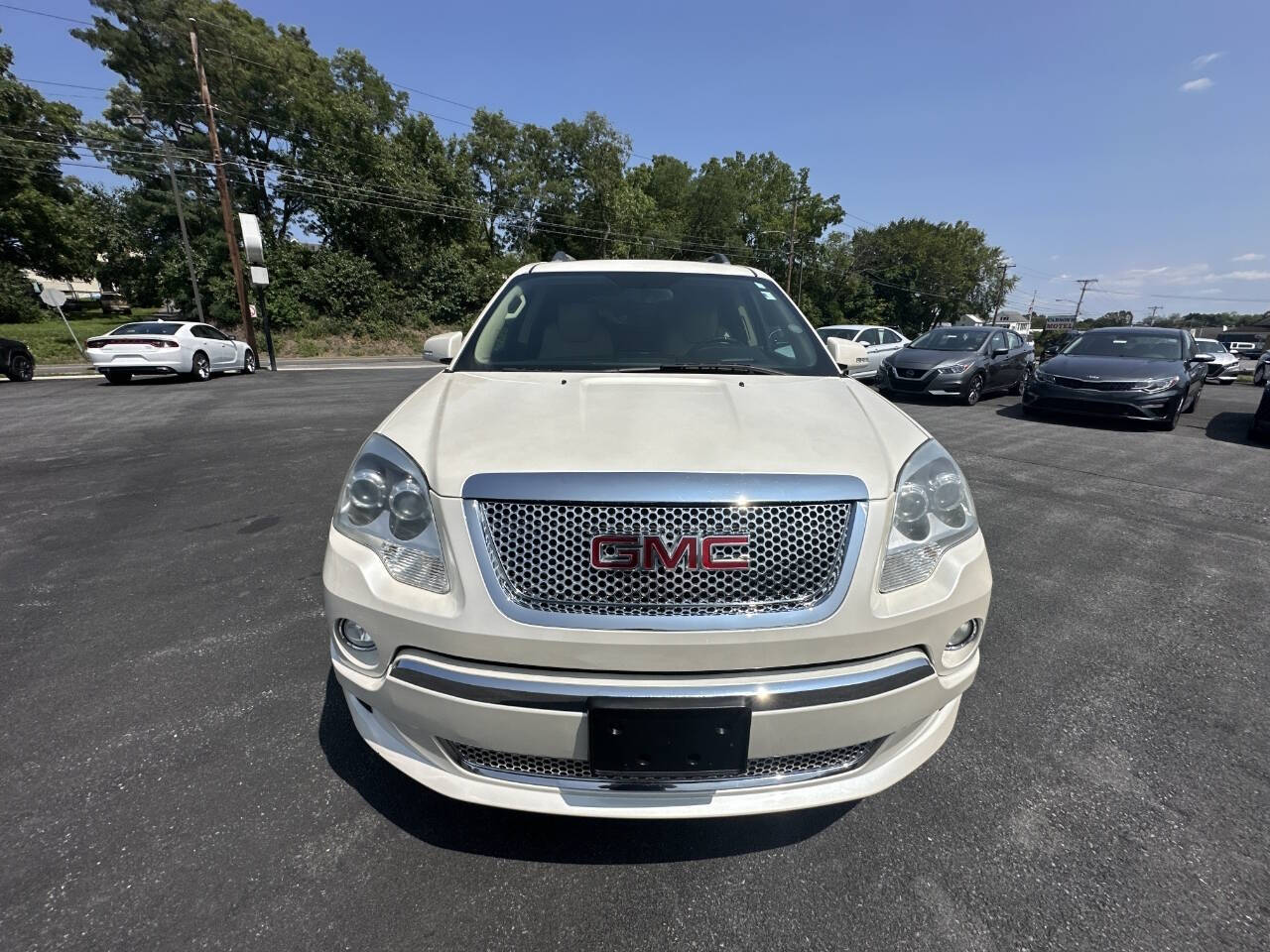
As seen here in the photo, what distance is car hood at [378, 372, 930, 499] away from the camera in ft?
4.83

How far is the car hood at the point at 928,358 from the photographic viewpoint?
10398 millimetres

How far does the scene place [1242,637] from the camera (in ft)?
9.25

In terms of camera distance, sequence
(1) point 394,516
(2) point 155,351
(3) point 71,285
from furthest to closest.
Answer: (3) point 71,285 < (2) point 155,351 < (1) point 394,516

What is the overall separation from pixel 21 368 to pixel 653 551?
18011 mm

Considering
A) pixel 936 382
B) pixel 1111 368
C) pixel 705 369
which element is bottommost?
pixel 936 382

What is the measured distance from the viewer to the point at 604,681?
53.2 inches

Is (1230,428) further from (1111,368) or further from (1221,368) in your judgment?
(1221,368)

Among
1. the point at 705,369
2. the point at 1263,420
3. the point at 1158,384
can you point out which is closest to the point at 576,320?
the point at 705,369

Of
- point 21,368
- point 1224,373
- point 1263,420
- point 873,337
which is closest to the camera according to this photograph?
point 1263,420

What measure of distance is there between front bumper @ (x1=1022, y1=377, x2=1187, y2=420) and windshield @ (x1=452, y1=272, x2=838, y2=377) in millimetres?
7809

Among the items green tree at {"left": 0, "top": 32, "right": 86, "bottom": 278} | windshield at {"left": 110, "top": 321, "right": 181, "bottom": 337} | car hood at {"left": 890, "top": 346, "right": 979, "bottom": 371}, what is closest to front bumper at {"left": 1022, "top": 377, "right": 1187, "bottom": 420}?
car hood at {"left": 890, "top": 346, "right": 979, "bottom": 371}

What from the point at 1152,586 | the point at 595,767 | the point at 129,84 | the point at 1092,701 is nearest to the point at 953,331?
the point at 1152,586

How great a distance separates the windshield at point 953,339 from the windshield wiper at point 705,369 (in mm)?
10372

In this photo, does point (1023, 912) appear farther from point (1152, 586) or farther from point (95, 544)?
point (95, 544)
